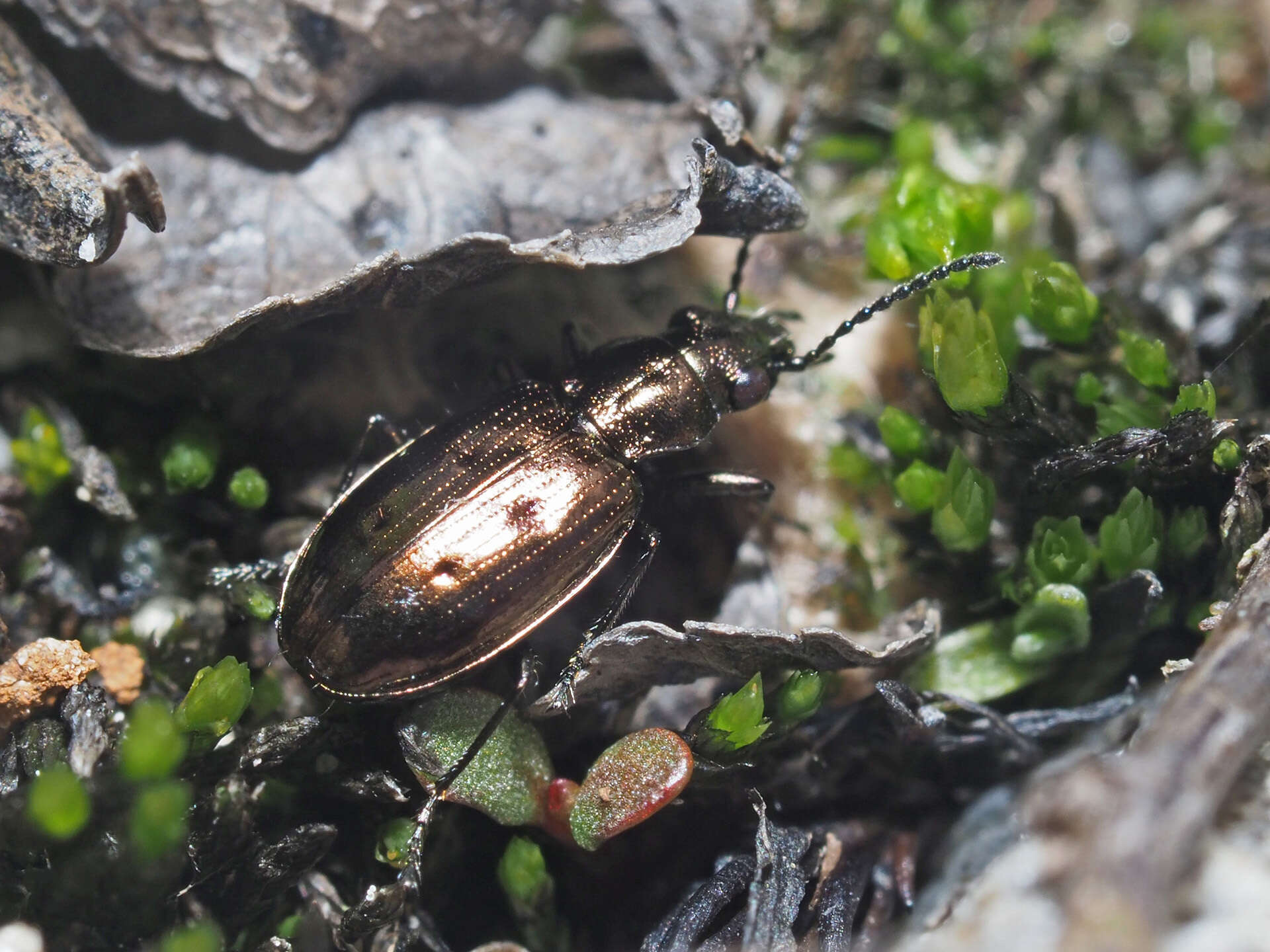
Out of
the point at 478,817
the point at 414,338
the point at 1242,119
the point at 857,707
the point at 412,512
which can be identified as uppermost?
the point at 1242,119

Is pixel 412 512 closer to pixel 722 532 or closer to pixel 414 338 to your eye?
pixel 414 338

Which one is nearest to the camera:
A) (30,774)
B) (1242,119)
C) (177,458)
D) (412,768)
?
(30,774)

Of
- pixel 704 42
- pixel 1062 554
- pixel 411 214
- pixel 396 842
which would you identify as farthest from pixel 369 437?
pixel 1062 554

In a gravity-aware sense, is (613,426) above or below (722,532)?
above

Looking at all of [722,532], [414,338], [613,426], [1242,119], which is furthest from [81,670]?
[1242,119]

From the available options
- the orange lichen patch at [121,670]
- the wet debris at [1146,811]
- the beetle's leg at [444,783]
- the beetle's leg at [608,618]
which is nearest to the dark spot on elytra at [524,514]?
the beetle's leg at [608,618]

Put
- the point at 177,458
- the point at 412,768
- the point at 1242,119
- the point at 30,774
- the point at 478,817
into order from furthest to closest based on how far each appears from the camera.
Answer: the point at 1242,119
the point at 177,458
the point at 478,817
the point at 412,768
the point at 30,774

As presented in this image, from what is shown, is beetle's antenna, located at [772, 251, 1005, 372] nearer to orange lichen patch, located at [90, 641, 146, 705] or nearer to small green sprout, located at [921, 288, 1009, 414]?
small green sprout, located at [921, 288, 1009, 414]
